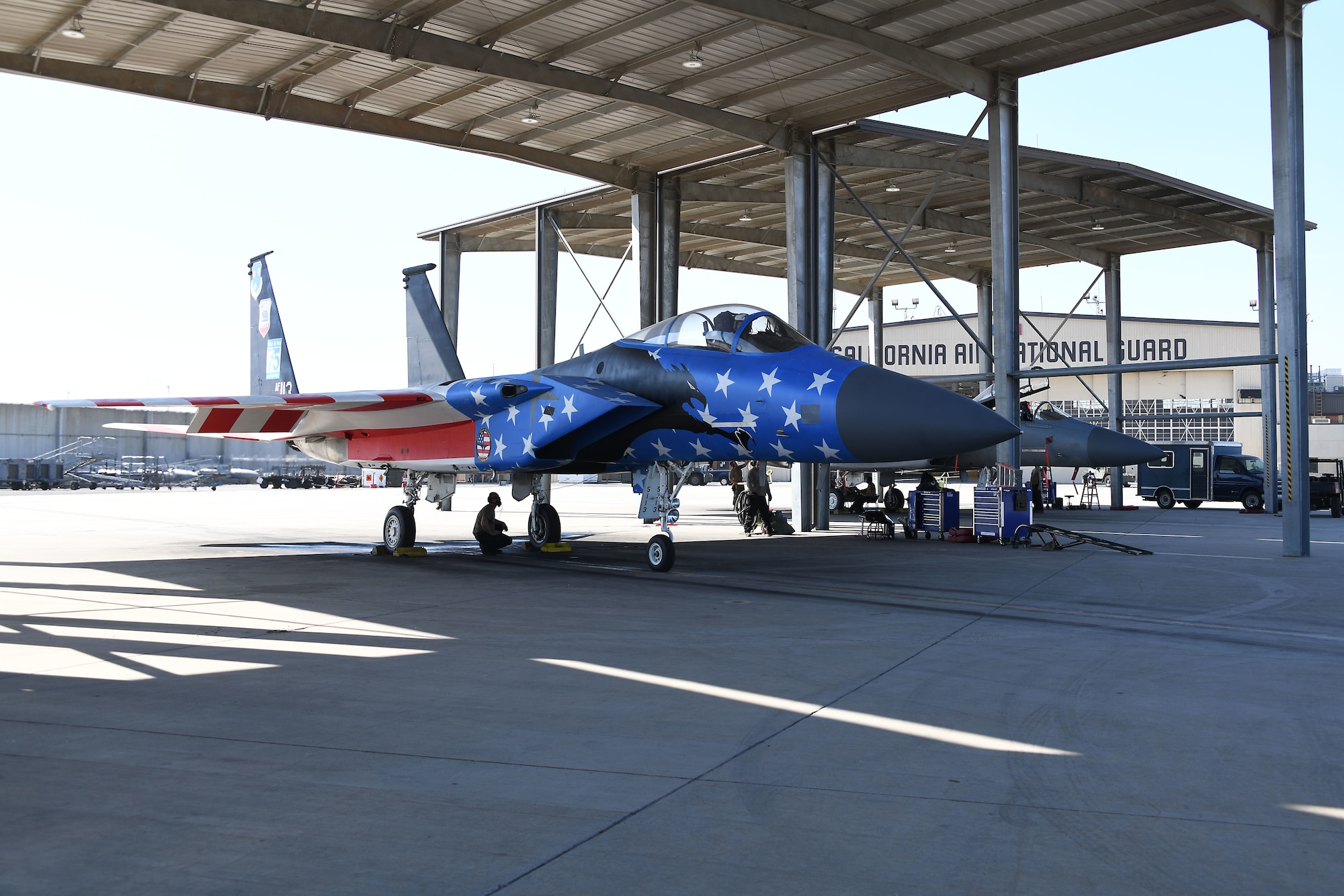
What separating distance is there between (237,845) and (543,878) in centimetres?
105

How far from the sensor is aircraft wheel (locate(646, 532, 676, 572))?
481 inches

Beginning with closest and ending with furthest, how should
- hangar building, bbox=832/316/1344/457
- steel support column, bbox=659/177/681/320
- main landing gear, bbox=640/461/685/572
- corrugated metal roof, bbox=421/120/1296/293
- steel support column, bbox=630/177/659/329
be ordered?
main landing gear, bbox=640/461/685/572 < corrugated metal roof, bbox=421/120/1296/293 < steel support column, bbox=630/177/659/329 < steel support column, bbox=659/177/681/320 < hangar building, bbox=832/316/1344/457

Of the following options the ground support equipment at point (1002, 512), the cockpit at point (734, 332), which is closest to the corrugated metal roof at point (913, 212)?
the ground support equipment at point (1002, 512)

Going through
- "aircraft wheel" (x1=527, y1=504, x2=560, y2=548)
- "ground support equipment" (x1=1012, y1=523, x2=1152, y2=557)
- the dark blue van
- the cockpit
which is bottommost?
"ground support equipment" (x1=1012, y1=523, x2=1152, y2=557)

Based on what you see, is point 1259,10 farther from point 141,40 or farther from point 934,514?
point 141,40

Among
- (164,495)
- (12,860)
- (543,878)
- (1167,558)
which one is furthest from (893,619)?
(164,495)

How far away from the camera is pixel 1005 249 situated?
1752 centimetres

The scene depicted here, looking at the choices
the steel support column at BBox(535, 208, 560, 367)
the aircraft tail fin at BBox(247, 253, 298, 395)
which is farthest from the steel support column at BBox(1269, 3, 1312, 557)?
the steel support column at BBox(535, 208, 560, 367)

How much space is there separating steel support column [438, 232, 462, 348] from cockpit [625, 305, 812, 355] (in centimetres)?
1853

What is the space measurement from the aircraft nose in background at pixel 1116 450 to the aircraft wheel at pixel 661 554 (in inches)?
629

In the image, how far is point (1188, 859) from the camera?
3186mm

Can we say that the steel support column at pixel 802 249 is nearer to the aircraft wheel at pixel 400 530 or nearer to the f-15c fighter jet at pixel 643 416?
the f-15c fighter jet at pixel 643 416

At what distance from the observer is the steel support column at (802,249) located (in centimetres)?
2003

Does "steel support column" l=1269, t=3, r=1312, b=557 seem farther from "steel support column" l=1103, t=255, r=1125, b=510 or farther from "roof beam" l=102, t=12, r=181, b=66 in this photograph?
"steel support column" l=1103, t=255, r=1125, b=510
